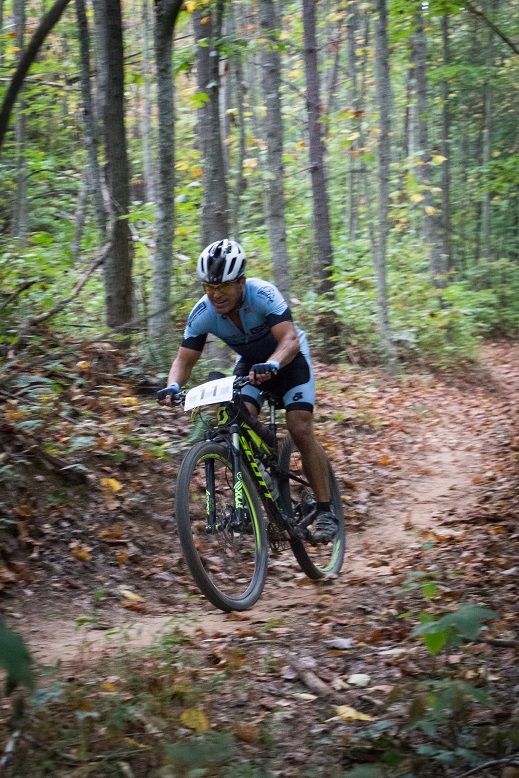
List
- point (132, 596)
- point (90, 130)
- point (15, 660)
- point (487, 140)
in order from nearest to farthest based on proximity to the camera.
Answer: point (15, 660), point (132, 596), point (90, 130), point (487, 140)

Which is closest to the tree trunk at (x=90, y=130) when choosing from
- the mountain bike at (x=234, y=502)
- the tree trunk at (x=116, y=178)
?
the tree trunk at (x=116, y=178)

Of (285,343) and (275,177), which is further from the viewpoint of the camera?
(275,177)

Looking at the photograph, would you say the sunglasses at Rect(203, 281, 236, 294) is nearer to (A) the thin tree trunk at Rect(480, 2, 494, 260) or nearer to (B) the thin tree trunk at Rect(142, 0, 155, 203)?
(B) the thin tree trunk at Rect(142, 0, 155, 203)

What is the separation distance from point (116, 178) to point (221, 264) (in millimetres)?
4297

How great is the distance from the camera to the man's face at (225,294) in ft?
17.1

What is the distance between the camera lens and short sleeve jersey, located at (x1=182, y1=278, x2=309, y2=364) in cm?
543

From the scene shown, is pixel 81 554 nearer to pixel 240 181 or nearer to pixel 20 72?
pixel 20 72

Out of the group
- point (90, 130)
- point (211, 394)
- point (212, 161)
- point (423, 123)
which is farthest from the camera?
point (423, 123)

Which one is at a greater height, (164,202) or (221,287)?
(164,202)

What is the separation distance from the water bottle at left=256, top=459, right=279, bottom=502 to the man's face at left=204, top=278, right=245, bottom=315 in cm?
107

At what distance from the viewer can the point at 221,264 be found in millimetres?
5141

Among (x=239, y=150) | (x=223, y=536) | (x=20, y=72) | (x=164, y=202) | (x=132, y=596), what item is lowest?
(x=132, y=596)

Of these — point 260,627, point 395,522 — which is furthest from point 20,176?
point 260,627

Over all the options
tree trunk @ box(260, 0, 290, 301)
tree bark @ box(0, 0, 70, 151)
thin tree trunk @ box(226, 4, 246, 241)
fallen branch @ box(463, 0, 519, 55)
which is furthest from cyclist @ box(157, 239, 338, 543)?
tree trunk @ box(260, 0, 290, 301)
